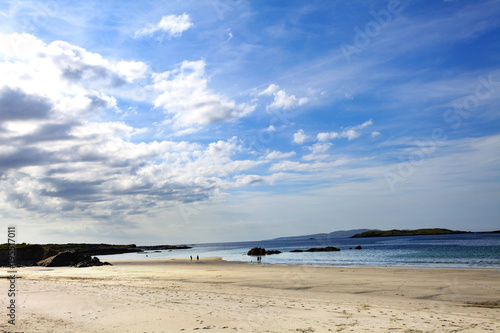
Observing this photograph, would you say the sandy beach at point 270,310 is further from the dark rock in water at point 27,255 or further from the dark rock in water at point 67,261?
the dark rock in water at point 27,255

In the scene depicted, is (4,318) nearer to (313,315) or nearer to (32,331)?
(32,331)

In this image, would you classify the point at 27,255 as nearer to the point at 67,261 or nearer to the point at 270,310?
the point at 67,261

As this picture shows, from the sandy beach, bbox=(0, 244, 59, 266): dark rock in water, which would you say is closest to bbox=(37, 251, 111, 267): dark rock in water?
bbox=(0, 244, 59, 266): dark rock in water

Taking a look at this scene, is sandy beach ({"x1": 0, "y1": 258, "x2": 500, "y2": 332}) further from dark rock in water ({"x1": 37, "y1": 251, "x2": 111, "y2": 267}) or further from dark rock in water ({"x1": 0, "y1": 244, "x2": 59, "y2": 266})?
dark rock in water ({"x1": 0, "y1": 244, "x2": 59, "y2": 266})

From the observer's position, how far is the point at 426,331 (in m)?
10.1

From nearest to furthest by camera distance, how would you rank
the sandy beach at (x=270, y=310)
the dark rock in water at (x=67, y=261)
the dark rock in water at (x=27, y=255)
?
the sandy beach at (x=270, y=310), the dark rock in water at (x=67, y=261), the dark rock in water at (x=27, y=255)

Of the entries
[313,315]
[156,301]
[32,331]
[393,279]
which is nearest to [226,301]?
[156,301]

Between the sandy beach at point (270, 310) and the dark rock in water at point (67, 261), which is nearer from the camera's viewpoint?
the sandy beach at point (270, 310)

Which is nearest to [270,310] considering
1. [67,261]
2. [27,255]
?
[67,261]

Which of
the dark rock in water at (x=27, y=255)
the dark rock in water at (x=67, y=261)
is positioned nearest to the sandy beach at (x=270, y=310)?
the dark rock in water at (x=67, y=261)

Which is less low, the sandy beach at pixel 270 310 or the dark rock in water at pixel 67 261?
the sandy beach at pixel 270 310

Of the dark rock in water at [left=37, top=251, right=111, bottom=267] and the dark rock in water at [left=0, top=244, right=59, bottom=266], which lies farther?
the dark rock in water at [left=0, top=244, right=59, bottom=266]

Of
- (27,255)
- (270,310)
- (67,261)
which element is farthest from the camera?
(27,255)

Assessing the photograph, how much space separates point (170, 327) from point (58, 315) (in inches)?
221
